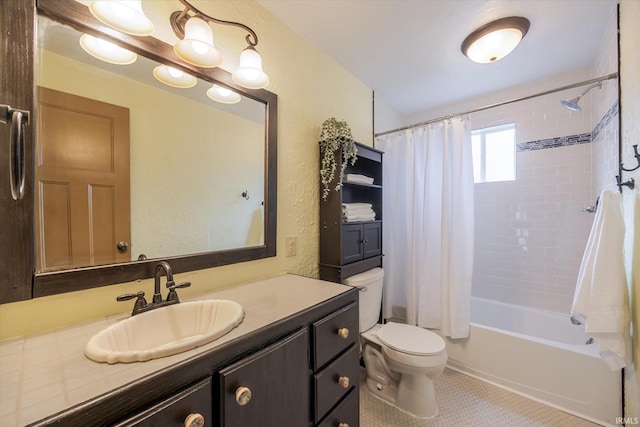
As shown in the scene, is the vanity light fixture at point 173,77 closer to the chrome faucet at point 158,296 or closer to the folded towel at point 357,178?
the chrome faucet at point 158,296

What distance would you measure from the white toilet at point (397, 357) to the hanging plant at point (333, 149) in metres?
0.68

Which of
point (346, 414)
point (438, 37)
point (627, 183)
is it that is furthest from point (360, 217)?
point (627, 183)

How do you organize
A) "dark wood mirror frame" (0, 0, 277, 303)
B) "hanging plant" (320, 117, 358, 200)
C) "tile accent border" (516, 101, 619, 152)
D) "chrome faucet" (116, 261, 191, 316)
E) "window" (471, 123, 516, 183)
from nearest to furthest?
1. "dark wood mirror frame" (0, 0, 277, 303)
2. "chrome faucet" (116, 261, 191, 316)
3. "hanging plant" (320, 117, 358, 200)
4. "tile accent border" (516, 101, 619, 152)
5. "window" (471, 123, 516, 183)

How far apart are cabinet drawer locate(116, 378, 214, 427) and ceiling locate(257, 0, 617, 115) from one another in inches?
69.3

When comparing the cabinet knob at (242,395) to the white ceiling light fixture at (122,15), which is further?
the white ceiling light fixture at (122,15)

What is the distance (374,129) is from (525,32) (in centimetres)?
118

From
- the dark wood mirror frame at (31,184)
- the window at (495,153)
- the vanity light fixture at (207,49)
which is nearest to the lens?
the dark wood mirror frame at (31,184)

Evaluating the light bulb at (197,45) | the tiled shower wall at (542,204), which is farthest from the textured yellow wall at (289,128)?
the tiled shower wall at (542,204)

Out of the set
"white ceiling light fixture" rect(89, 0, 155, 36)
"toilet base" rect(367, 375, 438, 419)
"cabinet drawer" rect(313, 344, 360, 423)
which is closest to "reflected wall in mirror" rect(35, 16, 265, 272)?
"white ceiling light fixture" rect(89, 0, 155, 36)

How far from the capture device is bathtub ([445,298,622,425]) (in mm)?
1449

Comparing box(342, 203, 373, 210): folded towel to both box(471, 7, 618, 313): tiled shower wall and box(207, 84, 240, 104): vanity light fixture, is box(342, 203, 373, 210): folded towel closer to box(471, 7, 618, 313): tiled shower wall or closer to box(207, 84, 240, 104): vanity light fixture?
box(207, 84, 240, 104): vanity light fixture

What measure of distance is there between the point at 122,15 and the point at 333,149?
44.5 inches

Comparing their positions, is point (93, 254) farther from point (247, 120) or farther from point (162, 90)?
point (247, 120)

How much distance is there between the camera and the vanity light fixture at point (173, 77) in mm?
1042
